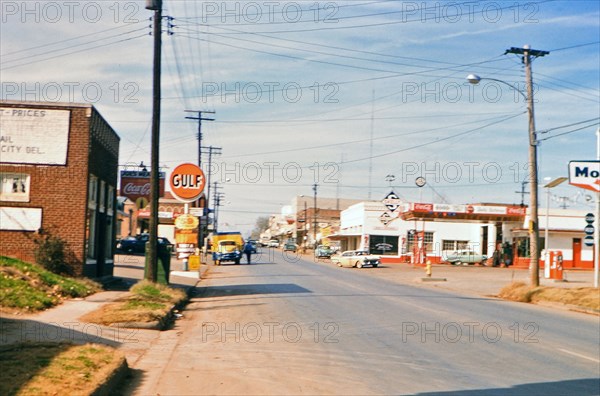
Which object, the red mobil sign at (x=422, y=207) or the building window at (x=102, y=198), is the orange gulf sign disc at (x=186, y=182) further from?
the red mobil sign at (x=422, y=207)

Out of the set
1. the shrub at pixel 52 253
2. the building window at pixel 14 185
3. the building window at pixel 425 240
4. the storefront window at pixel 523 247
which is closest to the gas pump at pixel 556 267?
the storefront window at pixel 523 247

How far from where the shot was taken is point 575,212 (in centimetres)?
6103

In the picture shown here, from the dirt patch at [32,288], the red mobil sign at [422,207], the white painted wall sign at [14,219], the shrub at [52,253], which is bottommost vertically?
the dirt patch at [32,288]

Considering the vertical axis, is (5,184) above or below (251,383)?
above

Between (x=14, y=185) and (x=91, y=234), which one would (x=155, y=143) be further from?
(x=91, y=234)

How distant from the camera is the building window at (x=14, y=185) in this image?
2120cm

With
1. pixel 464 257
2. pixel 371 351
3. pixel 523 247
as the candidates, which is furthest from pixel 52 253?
pixel 523 247

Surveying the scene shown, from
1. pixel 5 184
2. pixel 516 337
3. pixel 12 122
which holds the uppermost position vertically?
pixel 12 122

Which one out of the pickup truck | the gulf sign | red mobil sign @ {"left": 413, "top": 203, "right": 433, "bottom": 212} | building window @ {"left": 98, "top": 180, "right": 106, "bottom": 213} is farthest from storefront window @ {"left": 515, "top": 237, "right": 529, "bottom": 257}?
building window @ {"left": 98, "top": 180, "right": 106, "bottom": 213}

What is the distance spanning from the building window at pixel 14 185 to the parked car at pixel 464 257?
4819cm

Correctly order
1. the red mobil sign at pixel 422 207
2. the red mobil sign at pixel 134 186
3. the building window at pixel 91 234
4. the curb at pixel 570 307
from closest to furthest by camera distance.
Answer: the curb at pixel 570 307, the building window at pixel 91 234, the red mobil sign at pixel 134 186, the red mobil sign at pixel 422 207

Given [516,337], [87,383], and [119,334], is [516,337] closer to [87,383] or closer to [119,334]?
[119,334]

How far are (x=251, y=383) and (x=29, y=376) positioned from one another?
8.91 ft

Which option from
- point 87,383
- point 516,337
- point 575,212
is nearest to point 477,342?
point 516,337
